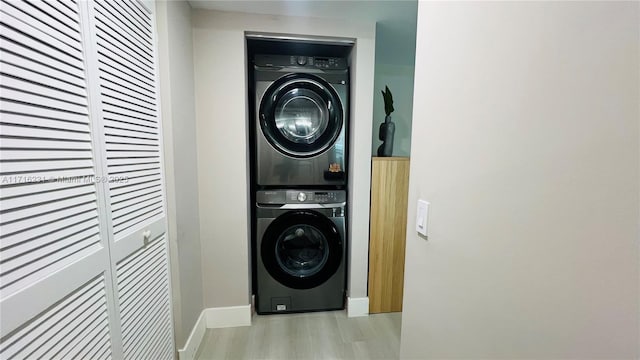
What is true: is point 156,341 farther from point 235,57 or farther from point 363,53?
point 363,53

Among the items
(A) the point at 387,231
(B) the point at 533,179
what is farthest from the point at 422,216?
(A) the point at 387,231

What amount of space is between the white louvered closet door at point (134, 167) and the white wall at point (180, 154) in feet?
0.17

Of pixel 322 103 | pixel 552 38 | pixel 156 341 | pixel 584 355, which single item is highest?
pixel 322 103

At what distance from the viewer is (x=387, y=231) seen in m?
2.00

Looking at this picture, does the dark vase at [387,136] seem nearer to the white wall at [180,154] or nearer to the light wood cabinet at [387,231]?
the light wood cabinet at [387,231]

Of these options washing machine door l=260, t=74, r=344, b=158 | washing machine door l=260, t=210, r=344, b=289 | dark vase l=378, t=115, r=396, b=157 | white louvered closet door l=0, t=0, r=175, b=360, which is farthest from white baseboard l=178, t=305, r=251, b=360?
dark vase l=378, t=115, r=396, b=157

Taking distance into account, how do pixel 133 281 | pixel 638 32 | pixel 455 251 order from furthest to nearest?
pixel 133 281
pixel 455 251
pixel 638 32

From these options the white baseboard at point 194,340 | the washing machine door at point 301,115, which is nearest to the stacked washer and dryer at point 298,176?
the washing machine door at point 301,115

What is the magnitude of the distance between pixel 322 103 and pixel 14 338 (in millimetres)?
1863

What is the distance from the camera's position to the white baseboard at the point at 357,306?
205cm

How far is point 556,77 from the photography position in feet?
1.51

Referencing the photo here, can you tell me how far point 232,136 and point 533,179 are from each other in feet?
5.59

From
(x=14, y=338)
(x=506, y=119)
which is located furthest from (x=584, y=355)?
(x=14, y=338)

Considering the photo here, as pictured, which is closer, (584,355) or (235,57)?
(584,355)
